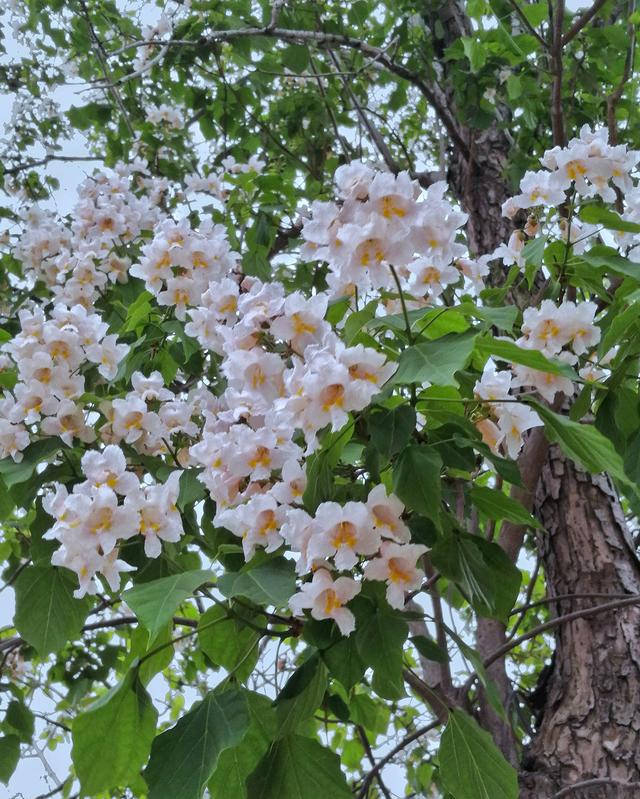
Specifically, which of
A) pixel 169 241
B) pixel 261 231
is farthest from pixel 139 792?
pixel 261 231

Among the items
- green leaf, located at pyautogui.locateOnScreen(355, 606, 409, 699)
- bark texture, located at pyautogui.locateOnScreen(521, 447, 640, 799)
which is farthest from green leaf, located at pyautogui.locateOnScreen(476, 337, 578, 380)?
bark texture, located at pyautogui.locateOnScreen(521, 447, 640, 799)

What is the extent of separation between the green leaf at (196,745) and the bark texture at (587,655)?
788 mm

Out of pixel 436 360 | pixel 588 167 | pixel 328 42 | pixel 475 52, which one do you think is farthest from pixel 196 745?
pixel 328 42

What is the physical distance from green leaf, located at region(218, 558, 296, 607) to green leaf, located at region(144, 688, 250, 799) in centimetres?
17

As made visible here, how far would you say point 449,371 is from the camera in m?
0.82

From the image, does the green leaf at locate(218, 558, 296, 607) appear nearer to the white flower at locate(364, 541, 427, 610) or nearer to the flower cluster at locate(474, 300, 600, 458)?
the white flower at locate(364, 541, 427, 610)

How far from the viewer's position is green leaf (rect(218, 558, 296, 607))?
0.91 meters

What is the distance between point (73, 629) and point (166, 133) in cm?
206

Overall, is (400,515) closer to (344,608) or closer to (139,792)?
(344,608)

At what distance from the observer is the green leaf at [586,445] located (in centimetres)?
91

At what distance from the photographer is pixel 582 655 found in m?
1.77

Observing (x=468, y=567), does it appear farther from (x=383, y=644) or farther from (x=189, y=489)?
(x=189, y=489)

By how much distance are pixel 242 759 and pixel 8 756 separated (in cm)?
64

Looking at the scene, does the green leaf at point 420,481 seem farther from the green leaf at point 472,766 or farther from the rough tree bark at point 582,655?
the rough tree bark at point 582,655
